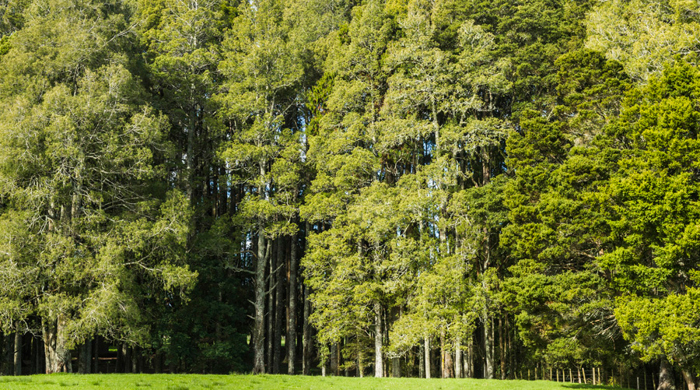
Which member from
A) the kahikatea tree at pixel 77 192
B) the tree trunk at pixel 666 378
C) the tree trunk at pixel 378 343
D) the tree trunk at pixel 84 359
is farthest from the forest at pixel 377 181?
the tree trunk at pixel 84 359

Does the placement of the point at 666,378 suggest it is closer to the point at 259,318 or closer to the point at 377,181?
the point at 377,181

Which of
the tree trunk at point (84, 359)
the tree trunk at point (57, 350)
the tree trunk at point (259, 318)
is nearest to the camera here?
the tree trunk at point (57, 350)

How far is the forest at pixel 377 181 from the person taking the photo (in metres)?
A: 16.5

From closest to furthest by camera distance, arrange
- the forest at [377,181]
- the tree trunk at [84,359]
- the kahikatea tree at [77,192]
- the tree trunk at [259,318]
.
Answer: the forest at [377,181] < the kahikatea tree at [77,192] < the tree trunk at [84,359] < the tree trunk at [259,318]

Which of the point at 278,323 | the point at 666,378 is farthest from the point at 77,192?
the point at 666,378

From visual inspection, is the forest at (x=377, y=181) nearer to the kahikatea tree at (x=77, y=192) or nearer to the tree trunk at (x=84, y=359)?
the kahikatea tree at (x=77, y=192)

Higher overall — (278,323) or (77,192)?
(77,192)

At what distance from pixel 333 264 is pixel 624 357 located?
38.3ft

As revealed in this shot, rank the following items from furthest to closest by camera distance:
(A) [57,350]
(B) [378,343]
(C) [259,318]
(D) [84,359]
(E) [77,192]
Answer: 1. (C) [259,318]
2. (D) [84,359]
3. (B) [378,343]
4. (E) [77,192]
5. (A) [57,350]

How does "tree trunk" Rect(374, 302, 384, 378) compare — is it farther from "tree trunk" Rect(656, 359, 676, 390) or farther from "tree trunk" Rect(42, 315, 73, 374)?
"tree trunk" Rect(42, 315, 73, 374)

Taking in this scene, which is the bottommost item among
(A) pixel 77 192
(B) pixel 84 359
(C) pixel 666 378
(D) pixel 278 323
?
(C) pixel 666 378

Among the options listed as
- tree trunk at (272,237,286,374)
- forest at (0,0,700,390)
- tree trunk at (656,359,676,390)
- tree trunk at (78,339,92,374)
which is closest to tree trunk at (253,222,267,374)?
forest at (0,0,700,390)

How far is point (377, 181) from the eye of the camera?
22312 mm

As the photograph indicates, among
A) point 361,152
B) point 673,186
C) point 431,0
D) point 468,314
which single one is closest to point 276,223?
point 361,152
